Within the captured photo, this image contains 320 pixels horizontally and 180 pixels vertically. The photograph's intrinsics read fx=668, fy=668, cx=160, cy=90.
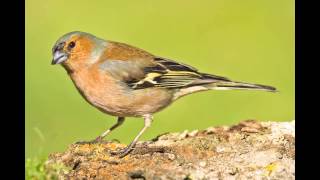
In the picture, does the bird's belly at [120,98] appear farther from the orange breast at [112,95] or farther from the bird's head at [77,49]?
the bird's head at [77,49]

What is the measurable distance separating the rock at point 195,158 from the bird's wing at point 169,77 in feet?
1.71

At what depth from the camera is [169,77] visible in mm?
6664

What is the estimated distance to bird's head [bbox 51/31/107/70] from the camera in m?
6.36

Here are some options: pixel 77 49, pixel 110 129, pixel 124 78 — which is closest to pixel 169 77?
pixel 124 78

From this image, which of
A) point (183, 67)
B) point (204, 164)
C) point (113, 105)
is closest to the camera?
point (204, 164)

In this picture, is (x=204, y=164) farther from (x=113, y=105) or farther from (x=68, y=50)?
(x=68, y=50)

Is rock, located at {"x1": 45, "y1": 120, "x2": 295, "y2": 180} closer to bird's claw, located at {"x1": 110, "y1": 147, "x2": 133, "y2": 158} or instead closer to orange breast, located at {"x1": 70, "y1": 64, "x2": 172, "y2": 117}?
bird's claw, located at {"x1": 110, "y1": 147, "x2": 133, "y2": 158}

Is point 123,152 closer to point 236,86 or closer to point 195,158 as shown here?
point 195,158

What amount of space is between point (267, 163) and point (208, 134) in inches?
37.6

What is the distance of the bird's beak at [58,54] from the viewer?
630cm

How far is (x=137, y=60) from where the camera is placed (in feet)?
21.5

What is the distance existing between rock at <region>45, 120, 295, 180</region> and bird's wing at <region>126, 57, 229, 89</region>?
52 centimetres

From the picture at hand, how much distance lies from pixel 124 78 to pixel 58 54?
673 mm

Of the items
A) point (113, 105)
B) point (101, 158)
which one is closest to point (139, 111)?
point (113, 105)
